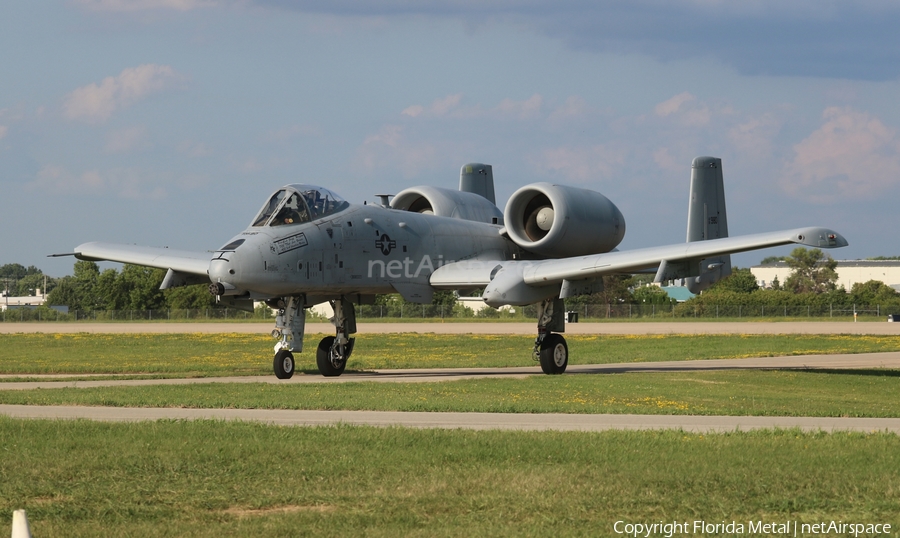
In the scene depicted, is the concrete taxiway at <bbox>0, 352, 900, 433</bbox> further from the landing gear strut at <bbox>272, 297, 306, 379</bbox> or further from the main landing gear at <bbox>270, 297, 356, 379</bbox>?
the main landing gear at <bbox>270, 297, 356, 379</bbox>

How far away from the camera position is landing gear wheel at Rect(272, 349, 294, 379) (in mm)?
24500

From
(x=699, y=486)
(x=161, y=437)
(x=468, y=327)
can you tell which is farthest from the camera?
(x=468, y=327)

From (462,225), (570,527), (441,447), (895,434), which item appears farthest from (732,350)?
(570,527)

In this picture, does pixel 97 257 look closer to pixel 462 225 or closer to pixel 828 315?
pixel 462 225

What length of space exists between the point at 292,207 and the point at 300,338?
9.82 feet

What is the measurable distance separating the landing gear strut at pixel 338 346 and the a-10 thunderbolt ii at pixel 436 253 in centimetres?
3

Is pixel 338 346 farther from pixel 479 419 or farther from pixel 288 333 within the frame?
pixel 479 419

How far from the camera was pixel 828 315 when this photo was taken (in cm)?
8450

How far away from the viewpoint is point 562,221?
2814 cm

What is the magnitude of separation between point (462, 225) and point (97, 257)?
32.5 feet

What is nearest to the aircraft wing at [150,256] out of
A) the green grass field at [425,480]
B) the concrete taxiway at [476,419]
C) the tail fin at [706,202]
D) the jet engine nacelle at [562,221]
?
the jet engine nacelle at [562,221]

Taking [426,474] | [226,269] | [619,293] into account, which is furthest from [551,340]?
[619,293]

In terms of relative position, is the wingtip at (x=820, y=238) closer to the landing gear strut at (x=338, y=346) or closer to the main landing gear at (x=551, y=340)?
the main landing gear at (x=551, y=340)

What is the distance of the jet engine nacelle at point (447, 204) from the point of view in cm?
3077
